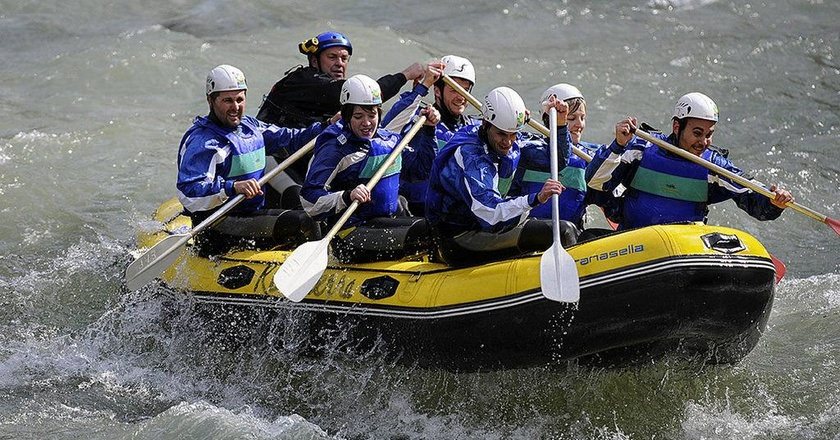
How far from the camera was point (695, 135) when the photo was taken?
282 inches

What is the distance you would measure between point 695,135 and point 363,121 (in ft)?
6.84

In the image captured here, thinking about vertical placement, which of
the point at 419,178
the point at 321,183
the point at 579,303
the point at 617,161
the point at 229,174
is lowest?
the point at 419,178

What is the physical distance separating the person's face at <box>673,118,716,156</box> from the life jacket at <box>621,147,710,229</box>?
3.7 inches

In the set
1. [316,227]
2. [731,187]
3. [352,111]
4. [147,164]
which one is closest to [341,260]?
[316,227]

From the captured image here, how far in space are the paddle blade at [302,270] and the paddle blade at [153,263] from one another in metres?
0.88

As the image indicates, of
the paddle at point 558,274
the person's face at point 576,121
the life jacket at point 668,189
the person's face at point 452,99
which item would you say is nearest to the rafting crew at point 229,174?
the person's face at point 452,99

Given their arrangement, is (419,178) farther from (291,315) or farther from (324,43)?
(291,315)

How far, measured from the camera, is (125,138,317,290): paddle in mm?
7504

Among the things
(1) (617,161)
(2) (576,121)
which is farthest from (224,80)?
Result: (1) (617,161)

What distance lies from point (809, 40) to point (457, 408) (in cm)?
1126

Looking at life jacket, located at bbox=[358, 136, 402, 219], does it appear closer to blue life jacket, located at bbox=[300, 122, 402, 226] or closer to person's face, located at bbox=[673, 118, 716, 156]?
blue life jacket, located at bbox=[300, 122, 402, 226]

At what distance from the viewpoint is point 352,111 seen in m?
7.38

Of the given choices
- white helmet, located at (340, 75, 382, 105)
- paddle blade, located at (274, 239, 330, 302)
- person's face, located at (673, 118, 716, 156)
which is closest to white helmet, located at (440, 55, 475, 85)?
white helmet, located at (340, 75, 382, 105)

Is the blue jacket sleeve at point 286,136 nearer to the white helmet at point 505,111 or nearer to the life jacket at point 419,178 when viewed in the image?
the life jacket at point 419,178
